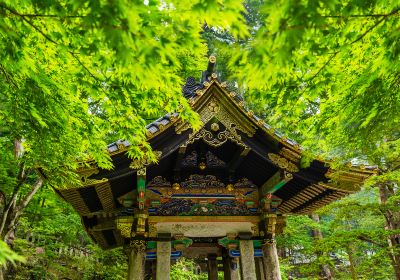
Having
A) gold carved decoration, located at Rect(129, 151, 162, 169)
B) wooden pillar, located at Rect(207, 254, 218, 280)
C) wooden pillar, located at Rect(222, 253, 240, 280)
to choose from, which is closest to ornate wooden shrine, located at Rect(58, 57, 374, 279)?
gold carved decoration, located at Rect(129, 151, 162, 169)

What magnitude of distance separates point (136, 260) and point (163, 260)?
52 cm

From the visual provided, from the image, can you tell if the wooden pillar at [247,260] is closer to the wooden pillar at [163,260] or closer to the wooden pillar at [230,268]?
the wooden pillar at [163,260]

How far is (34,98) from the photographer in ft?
11.1

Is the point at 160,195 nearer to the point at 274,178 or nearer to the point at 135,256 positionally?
the point at 135,256

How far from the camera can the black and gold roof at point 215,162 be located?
5.19m

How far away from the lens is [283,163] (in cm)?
559

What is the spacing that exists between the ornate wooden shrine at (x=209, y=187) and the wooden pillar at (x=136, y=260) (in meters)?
0.02

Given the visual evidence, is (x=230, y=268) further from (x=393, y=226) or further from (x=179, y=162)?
(x=393, y=226)

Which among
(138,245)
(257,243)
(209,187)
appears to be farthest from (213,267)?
(138,245)

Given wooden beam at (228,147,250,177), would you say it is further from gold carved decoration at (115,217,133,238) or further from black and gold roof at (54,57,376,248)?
gold carved decoration at (115,217,133,238)

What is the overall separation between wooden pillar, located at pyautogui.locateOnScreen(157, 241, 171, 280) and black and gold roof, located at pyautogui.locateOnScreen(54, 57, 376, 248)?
102 centimetres

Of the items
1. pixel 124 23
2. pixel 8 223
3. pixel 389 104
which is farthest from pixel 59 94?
pixel 8 223

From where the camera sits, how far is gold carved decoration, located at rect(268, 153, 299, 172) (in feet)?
18.3

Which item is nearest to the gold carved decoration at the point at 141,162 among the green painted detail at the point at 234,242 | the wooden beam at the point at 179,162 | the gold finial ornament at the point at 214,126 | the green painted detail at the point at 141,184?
the green painted detail at the point at 141,184
